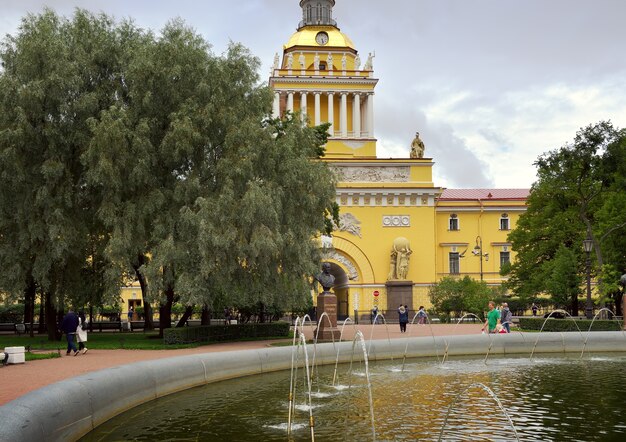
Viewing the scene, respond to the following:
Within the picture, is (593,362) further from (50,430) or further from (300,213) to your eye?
(50,430)

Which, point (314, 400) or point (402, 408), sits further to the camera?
point (314, 400)

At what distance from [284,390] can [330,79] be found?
51.0 metres

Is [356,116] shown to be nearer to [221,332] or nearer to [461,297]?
[461,297]

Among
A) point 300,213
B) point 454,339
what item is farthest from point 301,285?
point 454,339

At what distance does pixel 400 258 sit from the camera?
55.6 m

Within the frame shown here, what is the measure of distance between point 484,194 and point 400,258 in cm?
1690

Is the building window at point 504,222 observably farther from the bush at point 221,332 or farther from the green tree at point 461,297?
the bush at point 221,332

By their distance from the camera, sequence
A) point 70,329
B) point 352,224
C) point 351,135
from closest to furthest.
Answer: point 70,329 → point 352,224 → point 351,135

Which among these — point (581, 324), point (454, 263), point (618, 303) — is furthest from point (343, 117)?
point (581, 324)

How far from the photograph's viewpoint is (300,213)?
27031 mm

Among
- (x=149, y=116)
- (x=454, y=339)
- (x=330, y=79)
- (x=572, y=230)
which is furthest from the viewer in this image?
(x=330, y=79)

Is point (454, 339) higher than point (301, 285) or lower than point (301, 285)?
lower

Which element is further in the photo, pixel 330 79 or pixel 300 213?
pixel 330 79

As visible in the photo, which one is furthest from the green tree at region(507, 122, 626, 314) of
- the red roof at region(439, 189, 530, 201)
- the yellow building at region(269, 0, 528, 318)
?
the red roof at region(439, 189, 530, 201)
